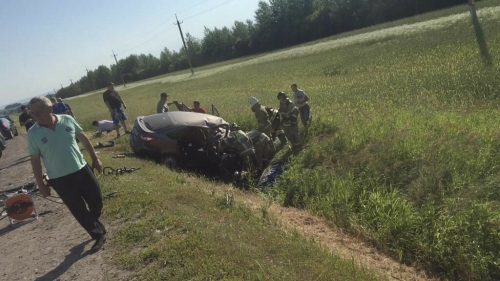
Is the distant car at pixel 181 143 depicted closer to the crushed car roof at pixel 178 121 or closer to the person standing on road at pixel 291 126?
the crushed car roof at pixel 178 121

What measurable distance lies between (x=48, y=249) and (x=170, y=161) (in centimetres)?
407

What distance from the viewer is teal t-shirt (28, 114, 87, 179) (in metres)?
4.09

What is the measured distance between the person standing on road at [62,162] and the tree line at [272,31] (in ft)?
172

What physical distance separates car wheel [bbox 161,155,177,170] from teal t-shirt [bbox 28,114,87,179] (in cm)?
438

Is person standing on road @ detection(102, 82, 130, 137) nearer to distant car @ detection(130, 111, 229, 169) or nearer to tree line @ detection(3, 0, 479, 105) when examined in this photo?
distant car @ detection(130, 111, 229, 169)

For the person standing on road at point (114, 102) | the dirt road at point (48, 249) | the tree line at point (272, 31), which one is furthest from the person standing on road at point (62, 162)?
the tree line at point (272, 31)

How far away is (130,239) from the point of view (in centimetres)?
448

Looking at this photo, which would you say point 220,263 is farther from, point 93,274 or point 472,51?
point 472,51

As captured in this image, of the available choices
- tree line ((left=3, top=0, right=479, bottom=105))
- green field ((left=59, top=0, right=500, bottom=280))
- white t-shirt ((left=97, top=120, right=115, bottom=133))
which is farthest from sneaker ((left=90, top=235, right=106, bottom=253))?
tree line ((left=3, top=0, right=479, bottom=105))

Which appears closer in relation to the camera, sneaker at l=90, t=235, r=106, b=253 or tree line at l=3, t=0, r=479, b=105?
sneaker at l=90, t=235, r=106, b=253

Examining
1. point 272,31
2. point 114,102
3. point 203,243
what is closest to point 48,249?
point 203,243

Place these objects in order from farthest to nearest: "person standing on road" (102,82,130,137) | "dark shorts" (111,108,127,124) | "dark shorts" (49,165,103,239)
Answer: "dark shorts" (111,108,127,124), "person standing on road" (102,82,130,137), "dark shorts" (49,165,103,239)

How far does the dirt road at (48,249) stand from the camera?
4113 mm

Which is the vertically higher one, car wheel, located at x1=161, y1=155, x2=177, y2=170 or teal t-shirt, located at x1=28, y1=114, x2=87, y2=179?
teal t-shirt, located at x1=28, y1=114, x2=87, y2=179
